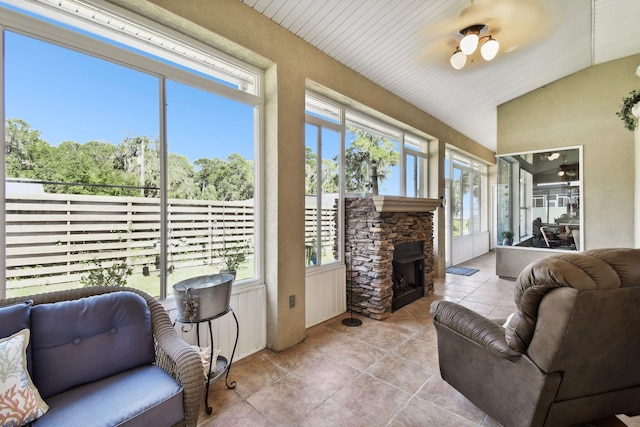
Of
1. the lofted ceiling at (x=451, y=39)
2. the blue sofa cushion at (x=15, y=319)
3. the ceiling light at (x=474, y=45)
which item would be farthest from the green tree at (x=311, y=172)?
the blue sofa cushion at (x=15, y=319)

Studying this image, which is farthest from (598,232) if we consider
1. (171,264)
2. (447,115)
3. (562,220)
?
(171,264)

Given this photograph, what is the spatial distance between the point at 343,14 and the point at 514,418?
3330mm

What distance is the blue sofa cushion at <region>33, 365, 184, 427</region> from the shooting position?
1.22 m

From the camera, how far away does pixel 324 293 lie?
11.4 ft

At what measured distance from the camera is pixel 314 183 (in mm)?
3391

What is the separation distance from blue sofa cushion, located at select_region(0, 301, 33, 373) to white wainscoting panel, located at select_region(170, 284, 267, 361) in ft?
2.92

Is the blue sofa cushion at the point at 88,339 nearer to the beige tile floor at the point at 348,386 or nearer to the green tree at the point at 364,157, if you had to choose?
the beige tile floor at the point at 348,386

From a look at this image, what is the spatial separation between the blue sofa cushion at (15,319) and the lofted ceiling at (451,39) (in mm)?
2637

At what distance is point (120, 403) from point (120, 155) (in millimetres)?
1567

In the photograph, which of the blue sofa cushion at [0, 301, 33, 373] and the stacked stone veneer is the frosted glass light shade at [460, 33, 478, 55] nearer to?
the stacked stone veneer

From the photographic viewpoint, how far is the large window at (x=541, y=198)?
16.3 ft

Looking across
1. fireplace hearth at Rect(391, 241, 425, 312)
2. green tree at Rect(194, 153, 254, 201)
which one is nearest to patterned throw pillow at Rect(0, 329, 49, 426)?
green tree at Rect(194, 153, 254, 201)

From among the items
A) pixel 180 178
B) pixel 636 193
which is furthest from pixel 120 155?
pixel 636 193

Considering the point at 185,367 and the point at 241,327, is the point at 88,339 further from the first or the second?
the point at 241,327
